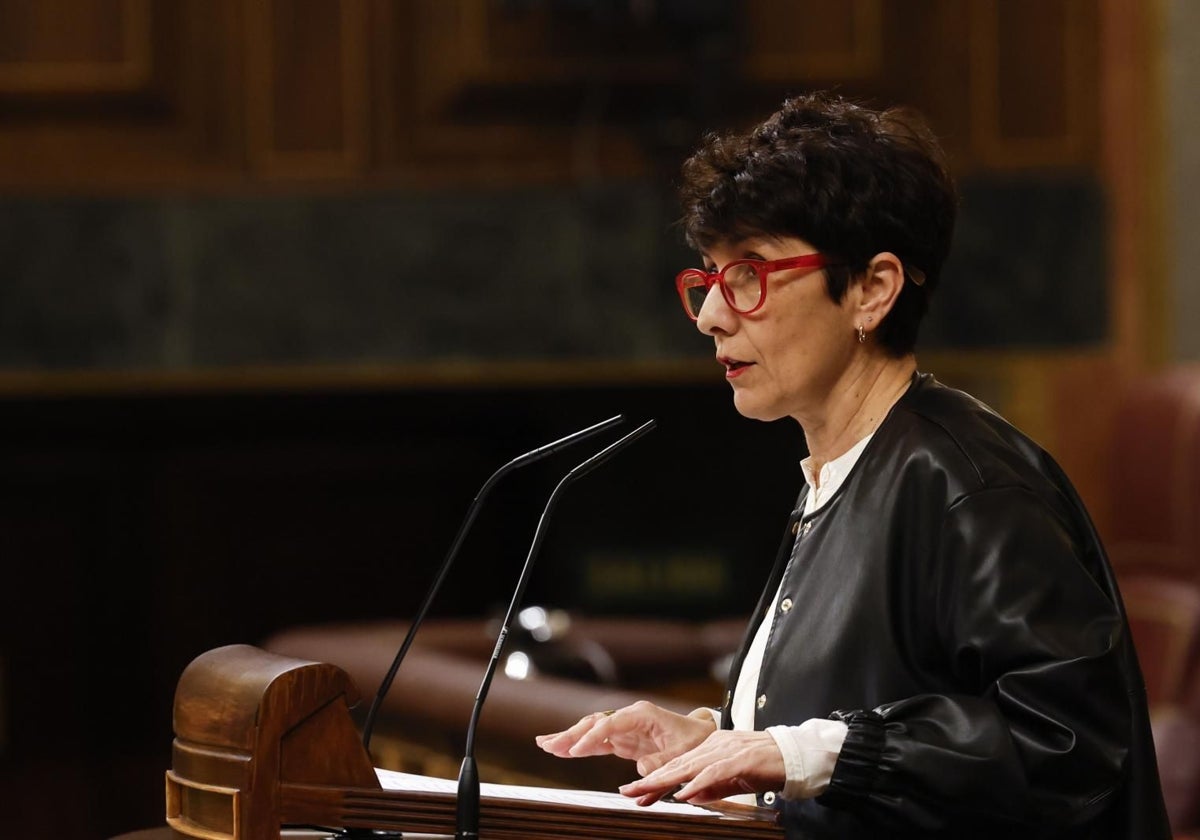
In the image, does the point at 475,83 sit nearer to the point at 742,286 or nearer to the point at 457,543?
the point at 742,286

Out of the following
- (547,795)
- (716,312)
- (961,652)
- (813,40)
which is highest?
(813,40)

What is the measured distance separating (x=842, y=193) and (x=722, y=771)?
556 millimetres

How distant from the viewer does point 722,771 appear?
1496 mm

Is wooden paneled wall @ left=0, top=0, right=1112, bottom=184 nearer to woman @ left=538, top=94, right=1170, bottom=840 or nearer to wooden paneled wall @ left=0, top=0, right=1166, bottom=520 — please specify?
wooden paneled wall @ left=0, top=0, right=1166, bottom=520

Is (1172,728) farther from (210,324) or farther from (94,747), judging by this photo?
(94,747)

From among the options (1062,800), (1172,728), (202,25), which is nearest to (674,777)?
(1062,800)

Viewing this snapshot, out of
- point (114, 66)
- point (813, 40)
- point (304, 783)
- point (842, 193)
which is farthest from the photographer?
point (813, 40)

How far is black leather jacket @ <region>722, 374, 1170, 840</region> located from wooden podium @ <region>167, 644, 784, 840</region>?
0.16 meters

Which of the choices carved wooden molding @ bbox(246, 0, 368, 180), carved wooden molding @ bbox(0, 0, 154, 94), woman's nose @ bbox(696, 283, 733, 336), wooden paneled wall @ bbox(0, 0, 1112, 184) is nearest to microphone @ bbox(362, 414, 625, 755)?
woman's nose @ bbox(696, 283, 733, 336)

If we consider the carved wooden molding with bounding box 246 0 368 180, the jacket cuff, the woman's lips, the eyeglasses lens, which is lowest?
the jacket cuff

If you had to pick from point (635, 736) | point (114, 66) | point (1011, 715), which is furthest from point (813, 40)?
point (1011, 715)

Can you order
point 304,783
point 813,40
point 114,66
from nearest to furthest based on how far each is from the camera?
point 304,783, point 114,66, point 813,40

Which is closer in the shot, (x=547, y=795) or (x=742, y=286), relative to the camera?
(x=547, y=795)

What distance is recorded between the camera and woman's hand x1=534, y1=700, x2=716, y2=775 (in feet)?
5.56
